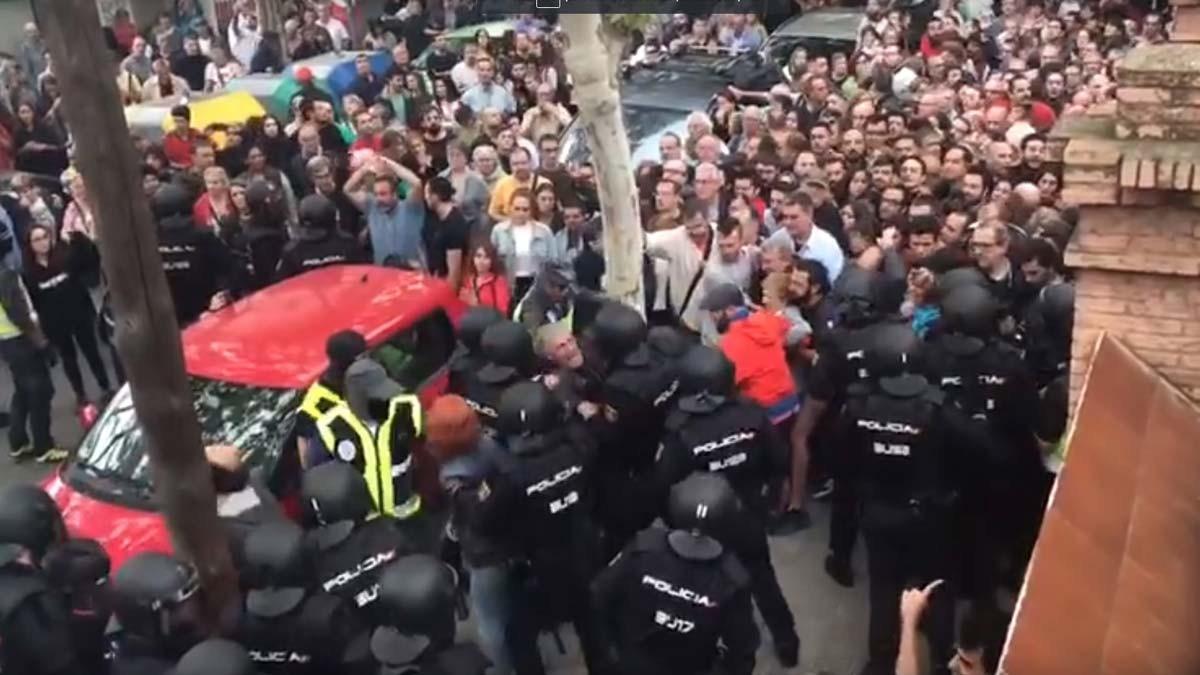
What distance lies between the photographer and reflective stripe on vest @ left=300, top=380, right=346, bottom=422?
6.48m

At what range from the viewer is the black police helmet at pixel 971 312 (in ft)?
19.6

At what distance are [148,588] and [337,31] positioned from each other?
15.5 meters

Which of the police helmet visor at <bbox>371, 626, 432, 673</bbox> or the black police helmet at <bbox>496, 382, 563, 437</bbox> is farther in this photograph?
the black police helmet at <bbox>496, 382, 563, 437</bbox>

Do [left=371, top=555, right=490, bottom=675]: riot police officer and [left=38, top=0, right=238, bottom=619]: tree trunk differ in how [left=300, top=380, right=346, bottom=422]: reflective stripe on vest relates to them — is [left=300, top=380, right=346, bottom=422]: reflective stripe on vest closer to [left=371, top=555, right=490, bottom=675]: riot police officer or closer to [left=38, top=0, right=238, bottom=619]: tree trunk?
[left=38, top=0, right=238, bottom=619]: tree trunk

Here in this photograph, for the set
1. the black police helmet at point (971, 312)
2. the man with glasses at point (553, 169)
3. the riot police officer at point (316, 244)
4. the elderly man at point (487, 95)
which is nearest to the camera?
the black police helmet at point (971, 312)

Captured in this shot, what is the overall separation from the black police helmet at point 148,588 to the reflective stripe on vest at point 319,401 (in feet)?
5.28

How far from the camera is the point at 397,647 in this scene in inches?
180

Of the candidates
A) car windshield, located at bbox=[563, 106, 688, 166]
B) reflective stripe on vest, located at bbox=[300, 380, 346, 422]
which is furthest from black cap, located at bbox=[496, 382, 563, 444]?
car windshield, located at bbox=[563, 106, 688, 166]

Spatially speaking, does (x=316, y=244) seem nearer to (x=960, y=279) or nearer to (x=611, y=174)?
(x=611, y=174)

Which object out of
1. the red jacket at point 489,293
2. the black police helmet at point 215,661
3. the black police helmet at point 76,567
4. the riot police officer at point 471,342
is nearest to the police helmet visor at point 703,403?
the riot police officer at point 471,342

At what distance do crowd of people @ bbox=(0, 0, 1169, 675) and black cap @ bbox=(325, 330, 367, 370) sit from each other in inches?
0.5

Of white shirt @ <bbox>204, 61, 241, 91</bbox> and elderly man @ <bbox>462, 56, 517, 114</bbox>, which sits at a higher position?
elderly man @ <bbox>462, 56, 517, 114</bbox>

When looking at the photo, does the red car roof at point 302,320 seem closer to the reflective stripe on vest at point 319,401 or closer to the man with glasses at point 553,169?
the reflective stripe on vest at point 319,401

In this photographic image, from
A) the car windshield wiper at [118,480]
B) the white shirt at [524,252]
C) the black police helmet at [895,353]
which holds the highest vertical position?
the black police helmet at [895,353]
